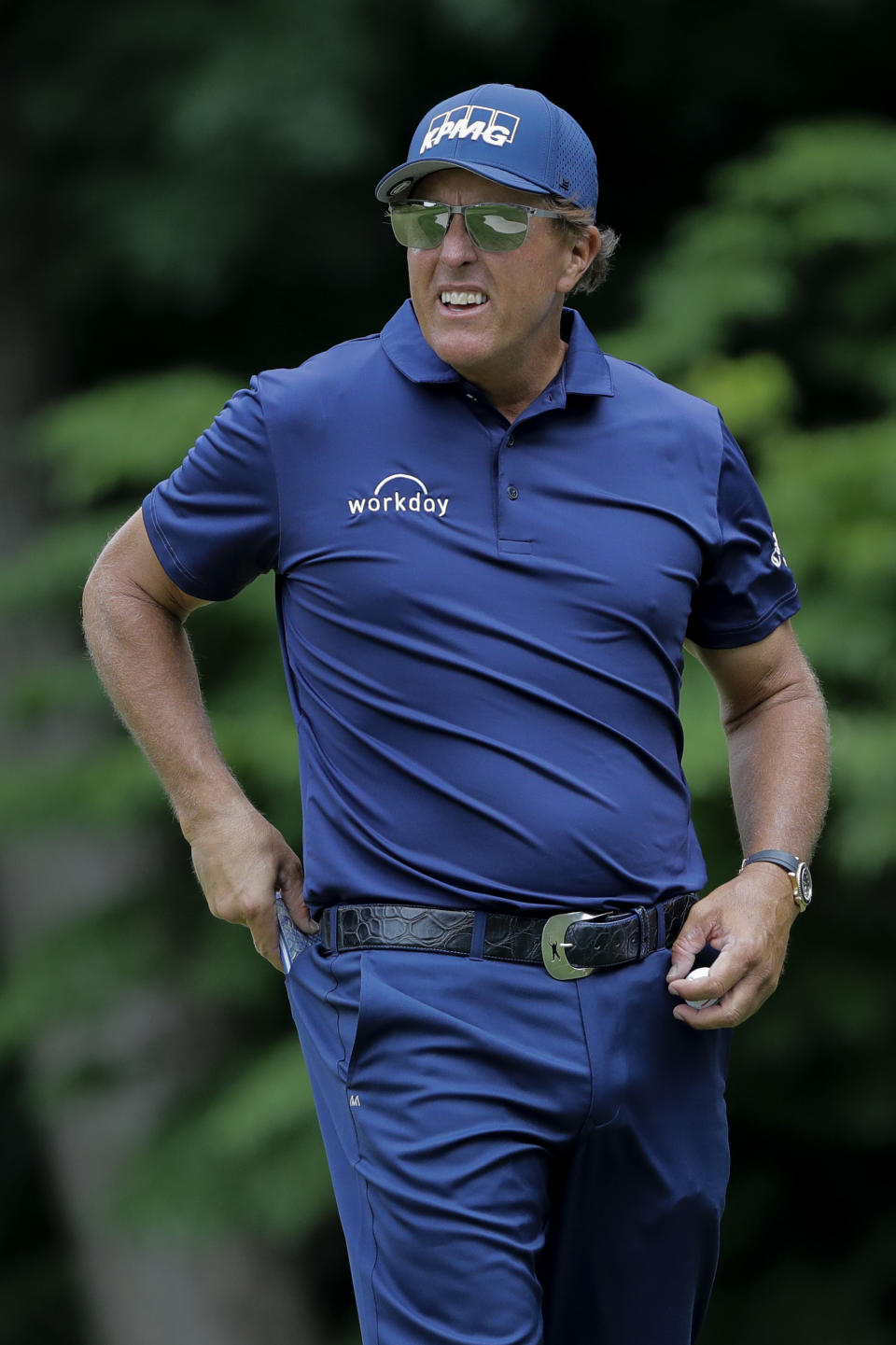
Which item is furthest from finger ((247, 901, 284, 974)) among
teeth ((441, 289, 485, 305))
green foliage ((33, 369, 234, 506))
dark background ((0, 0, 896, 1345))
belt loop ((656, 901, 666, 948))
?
green foliage ((33, 369, 234, 506))

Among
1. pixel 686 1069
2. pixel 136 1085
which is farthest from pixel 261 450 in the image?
pixel 136 1085

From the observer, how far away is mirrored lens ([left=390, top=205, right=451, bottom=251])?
8.40 ft

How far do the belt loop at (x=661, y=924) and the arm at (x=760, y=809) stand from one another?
3cm

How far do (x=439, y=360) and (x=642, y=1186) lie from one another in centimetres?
118

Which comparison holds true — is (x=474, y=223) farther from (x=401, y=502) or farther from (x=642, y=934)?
(x=642, y=934)

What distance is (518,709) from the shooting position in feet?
8.29

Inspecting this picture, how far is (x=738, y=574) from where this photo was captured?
9.11 feet

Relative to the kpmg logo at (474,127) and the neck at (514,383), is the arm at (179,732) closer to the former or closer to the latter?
the neck at (514,383)

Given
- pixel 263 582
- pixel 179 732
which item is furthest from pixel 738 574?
pixel 263 582

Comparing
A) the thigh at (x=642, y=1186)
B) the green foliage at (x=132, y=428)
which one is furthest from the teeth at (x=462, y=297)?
the green foliage at (x=132, y=428)

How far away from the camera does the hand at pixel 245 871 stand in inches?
103

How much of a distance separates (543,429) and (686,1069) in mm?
912

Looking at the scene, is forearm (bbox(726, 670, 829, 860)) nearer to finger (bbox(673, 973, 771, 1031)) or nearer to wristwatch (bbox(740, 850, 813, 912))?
wristwatch (bbox(740, 850, 813, 912))

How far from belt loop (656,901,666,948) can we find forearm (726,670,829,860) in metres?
A: 0.23
